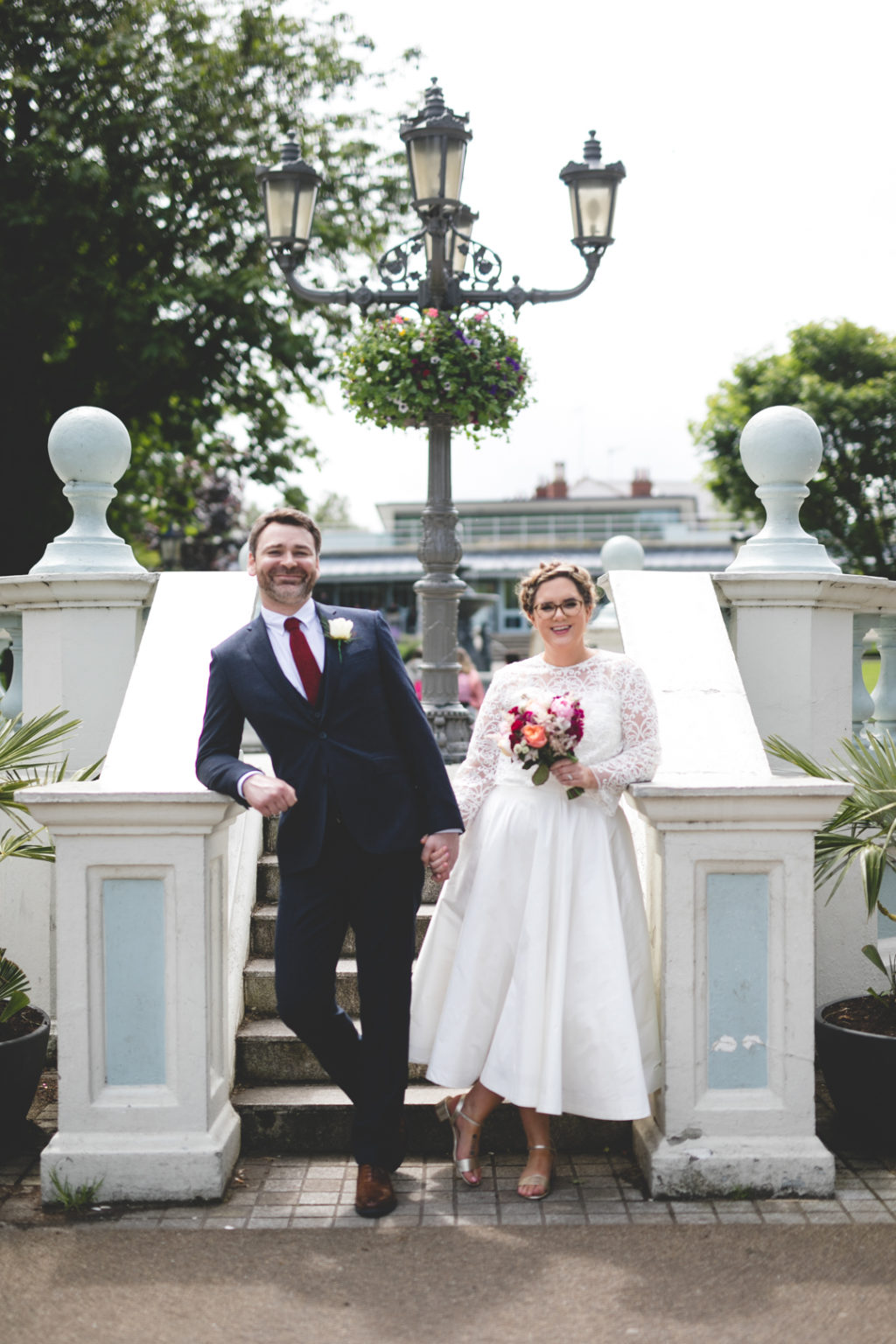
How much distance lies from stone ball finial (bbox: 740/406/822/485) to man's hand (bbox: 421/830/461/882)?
2098 mm

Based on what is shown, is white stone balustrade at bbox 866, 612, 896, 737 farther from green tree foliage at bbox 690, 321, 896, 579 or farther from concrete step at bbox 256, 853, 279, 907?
green tree foliage at bbox 690, 321, 896, 579

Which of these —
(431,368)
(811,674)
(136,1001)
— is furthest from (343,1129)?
(431,368)

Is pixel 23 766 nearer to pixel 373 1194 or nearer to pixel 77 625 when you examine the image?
pixel 77 625

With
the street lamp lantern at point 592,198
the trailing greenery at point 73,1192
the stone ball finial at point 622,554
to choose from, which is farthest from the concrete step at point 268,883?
the stone ball finial at point 622,554

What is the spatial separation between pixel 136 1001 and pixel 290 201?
5.16 metres

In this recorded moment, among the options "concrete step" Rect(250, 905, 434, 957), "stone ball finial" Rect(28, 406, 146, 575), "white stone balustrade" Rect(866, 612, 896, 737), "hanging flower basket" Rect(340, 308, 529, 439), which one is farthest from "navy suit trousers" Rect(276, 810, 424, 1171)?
"hanging flower basket" Rect(340, 308, 529, 439)

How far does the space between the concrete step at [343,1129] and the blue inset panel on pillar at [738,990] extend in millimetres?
619

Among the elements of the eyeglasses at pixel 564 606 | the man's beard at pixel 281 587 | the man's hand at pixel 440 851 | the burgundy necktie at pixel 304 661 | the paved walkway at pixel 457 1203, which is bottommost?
the paved walkway at pixel 457 1203

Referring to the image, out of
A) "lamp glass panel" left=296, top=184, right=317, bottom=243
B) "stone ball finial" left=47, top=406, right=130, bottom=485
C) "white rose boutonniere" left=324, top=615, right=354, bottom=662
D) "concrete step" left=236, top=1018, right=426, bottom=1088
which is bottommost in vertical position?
"concrete step" left=236, top=1018, right=426, bottom=1088

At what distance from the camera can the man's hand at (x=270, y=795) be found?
347cm

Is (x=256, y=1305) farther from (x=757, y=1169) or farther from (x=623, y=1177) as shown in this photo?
(x=757, y=1169)

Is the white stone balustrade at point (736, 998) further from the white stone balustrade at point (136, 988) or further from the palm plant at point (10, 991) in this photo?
the palm plant at point (10, 991)

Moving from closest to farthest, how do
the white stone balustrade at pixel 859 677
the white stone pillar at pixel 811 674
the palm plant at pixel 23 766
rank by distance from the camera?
1. the palm plant at pixel 23 766
2. the white stone pillar at pixel 811 674
3. the white stone balustrade at pixel 859 677

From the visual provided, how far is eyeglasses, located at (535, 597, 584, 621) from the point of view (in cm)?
396
